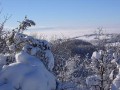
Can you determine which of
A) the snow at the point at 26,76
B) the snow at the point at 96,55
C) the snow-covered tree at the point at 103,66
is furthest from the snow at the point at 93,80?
the snow at the point at 26,76

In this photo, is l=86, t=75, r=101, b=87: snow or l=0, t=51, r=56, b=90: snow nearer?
l=0, t=51, r=56, b=90: snow

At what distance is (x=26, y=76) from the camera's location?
714cm

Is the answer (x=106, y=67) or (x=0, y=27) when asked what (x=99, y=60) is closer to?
(x=106, y=67)

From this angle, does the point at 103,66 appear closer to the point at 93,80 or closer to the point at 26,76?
the point at 93,80

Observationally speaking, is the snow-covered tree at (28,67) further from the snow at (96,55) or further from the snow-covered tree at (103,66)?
the snow-covered tree at (103,66)

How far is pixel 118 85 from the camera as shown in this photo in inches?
545

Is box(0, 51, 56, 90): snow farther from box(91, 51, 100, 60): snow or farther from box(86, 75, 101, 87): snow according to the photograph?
box(86, 75, 101, 87): snow

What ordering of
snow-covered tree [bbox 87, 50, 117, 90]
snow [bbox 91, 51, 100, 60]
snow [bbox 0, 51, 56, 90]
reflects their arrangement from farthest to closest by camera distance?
1. snow-covered tree [bbox 87, 50, 117, 90]
2. snow [bbox 91, 51, 100, 60]
3. snow [bbox 0, 51, 56, 90]

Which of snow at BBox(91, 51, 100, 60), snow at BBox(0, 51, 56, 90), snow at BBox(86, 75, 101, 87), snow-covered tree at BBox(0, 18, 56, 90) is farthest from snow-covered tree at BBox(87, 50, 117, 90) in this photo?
snow at BBox(0, 51, 56, 90)

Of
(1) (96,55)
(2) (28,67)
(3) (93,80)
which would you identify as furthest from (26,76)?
(3) (93,80)

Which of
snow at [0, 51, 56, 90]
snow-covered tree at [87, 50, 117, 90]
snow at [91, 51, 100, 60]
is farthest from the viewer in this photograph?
snow-covered tree at [87, 50, 117, 90]

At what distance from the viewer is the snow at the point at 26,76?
7.11 m

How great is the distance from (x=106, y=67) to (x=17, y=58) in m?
13.0

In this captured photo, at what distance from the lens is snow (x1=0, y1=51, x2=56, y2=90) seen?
711 centimetres
